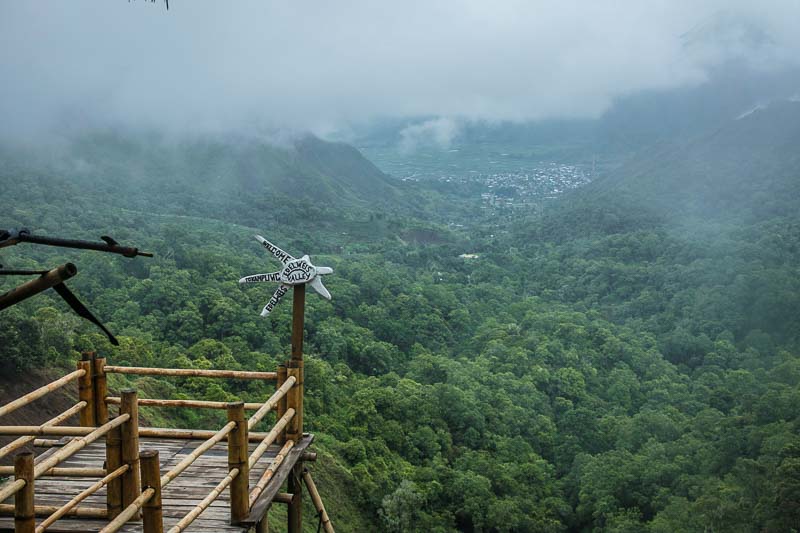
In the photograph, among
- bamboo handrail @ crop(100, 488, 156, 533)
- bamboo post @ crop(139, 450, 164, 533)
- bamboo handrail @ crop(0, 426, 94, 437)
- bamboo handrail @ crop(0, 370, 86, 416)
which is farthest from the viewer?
bamboo handrail @ crop(0, 370, 86, 416)

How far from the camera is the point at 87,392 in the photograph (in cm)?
525

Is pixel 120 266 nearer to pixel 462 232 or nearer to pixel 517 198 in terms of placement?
pixel 462 232

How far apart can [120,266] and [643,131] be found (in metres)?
137

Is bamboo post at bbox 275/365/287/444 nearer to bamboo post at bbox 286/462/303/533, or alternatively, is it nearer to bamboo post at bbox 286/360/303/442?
bamboo post at bbox 286/360/303/442

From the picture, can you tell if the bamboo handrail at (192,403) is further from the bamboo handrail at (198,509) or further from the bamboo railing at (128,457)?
the bamboo handrail at (198,509)

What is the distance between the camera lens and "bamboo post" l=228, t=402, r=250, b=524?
4.02 meters

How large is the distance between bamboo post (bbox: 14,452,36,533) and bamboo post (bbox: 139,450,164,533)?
19.3 inches

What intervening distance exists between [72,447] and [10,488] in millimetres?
444

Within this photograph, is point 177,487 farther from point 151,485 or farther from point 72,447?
point 72,447

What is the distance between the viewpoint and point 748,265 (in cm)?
5031

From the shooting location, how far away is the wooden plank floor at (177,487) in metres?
4.11

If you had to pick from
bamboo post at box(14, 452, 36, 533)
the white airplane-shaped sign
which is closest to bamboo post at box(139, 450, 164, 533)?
bamboo post at box(14, 452, 36, 533)

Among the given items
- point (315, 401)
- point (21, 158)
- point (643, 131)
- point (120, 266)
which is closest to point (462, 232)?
point (21, 158)

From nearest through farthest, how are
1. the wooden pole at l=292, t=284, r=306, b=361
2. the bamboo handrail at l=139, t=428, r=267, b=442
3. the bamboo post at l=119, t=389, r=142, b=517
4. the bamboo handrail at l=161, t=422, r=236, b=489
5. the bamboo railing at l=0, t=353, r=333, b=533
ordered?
1. the bamboo railing at l=0, t=353, r=333, b=533
2. the bamboo handrail at l=161, t=422, r=236, b=489
3. the bamboo post at l=119, t=389, r=142, b=517
4. the bamboo handrail at l=139, t=428, r=267, b=442
5. the wooden pole at l=292, t=284, r=306, b=361
